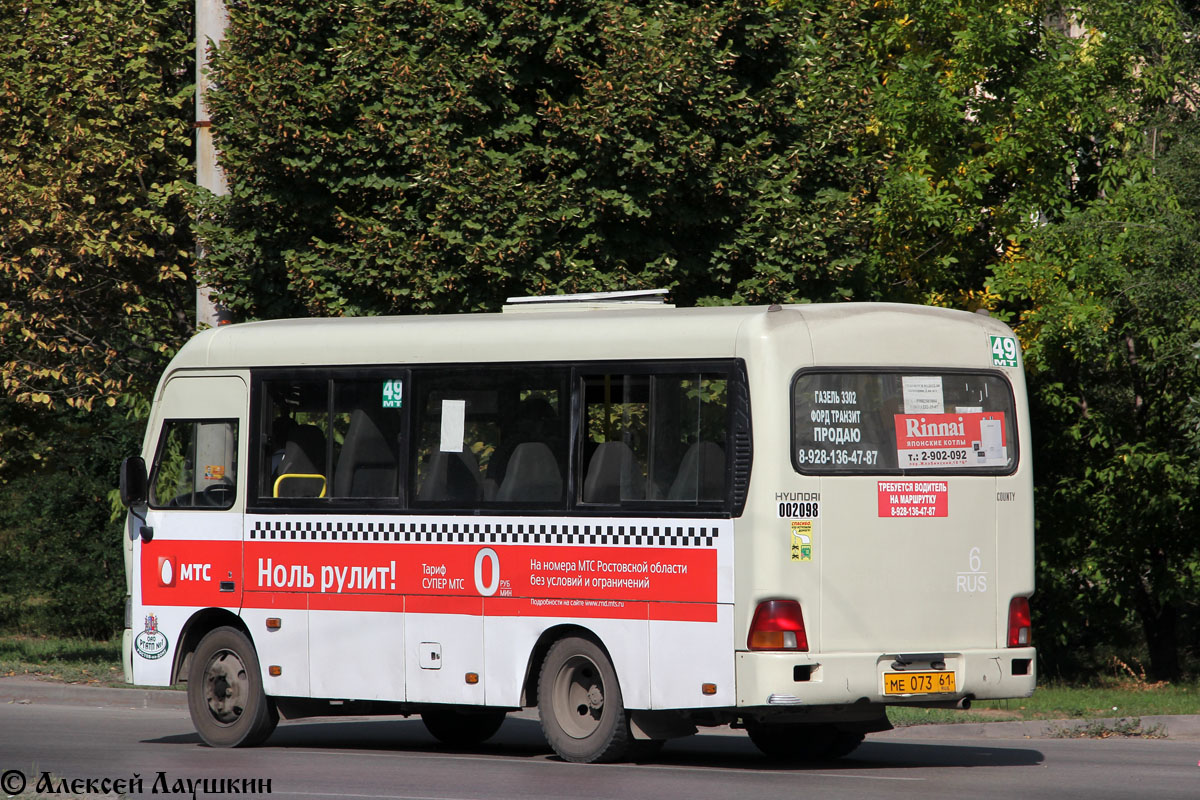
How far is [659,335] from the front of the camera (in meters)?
11.3

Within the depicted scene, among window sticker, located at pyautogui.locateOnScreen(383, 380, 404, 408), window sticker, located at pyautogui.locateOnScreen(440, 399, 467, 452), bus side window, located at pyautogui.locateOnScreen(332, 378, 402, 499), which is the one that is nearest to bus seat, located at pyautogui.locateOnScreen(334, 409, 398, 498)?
bus side window, located at pyautogui.locateOnScreen(332, 378, 402, 499)

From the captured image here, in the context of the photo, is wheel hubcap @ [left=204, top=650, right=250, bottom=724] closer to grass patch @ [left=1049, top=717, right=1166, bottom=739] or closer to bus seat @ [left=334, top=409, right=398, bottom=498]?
bus seat @ [left=334, top=409, right=398, bottom=498]

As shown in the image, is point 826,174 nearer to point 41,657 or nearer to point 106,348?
point 106,348

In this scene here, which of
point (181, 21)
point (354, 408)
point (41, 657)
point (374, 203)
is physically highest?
point (181, 21)

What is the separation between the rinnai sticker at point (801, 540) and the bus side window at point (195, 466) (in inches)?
181

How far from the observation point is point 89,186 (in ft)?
62.3

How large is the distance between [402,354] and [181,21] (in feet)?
31.5

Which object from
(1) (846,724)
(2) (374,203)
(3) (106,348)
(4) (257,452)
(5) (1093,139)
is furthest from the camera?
(5) (1093,139)

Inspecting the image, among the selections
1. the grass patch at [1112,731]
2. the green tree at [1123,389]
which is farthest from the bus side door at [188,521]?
the green tree at [1123,389]

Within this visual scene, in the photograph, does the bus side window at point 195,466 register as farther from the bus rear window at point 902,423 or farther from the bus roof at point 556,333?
the bus rear window at point 902,423

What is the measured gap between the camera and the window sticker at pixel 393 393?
40.9 feet

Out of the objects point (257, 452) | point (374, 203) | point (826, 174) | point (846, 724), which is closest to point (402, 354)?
point (257, 452)

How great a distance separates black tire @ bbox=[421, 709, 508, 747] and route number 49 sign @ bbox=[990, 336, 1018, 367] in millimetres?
4616

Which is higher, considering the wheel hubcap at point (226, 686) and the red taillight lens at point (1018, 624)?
the red taillight lens at point (1018, 624)
